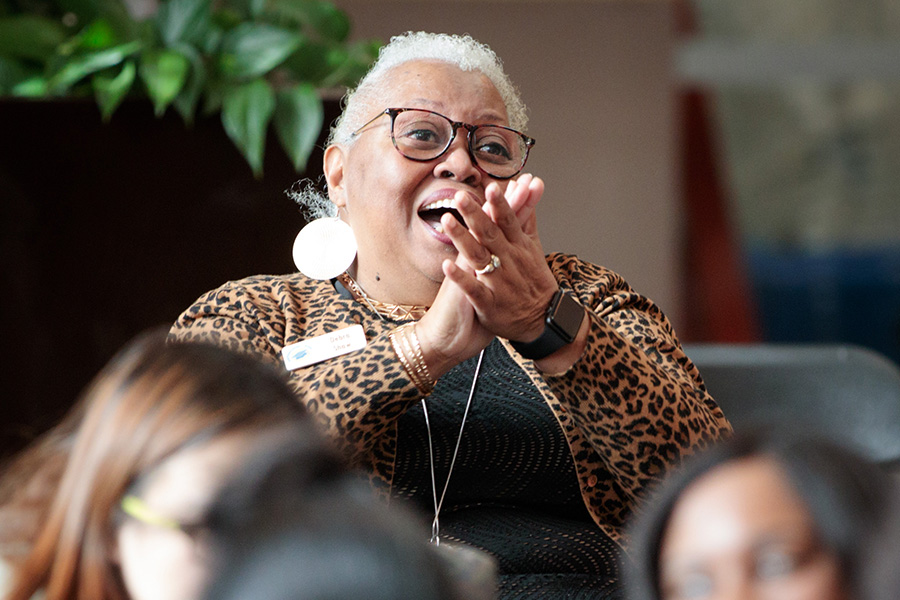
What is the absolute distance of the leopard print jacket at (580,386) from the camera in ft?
4.29

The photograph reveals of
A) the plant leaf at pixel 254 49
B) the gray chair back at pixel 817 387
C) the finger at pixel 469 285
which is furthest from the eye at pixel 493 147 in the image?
the plant leaf at pixel 254 49

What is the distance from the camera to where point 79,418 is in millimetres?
578

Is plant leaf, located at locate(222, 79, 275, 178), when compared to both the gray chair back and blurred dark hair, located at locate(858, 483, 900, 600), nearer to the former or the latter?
the gray chair back

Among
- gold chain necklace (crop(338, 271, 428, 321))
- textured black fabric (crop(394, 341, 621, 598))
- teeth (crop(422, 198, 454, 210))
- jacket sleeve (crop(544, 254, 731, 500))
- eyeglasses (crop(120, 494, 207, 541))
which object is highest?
eyeglasses (crop(120, 494, 207, 541))

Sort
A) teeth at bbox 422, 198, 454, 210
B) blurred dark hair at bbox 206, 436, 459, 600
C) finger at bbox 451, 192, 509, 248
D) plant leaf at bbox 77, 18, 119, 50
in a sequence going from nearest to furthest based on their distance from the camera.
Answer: blurred dark hair at bbox 206, 436, 459, 600, finger at bbox 451, 192, 509, 248, teeth at bbox 422, 198, 454, 210, plant leaf at bbox 77, 18, 119, 50

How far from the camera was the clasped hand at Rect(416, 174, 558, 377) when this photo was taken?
127 cm

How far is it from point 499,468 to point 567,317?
1.12 feet

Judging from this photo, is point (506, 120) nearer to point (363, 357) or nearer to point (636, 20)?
point (363, 357)

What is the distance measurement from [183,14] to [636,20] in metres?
1.96

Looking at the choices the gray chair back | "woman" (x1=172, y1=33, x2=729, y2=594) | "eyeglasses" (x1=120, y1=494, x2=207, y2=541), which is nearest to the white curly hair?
"woman" (x1=172, y1=33, x2=729, y2=594)

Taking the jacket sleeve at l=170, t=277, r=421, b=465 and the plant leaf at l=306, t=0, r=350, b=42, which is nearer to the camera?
the jacket sleeve at l=170, t=277, r=421, b=465

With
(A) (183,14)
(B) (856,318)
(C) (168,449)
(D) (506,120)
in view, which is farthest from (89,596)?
(B) (856,318)

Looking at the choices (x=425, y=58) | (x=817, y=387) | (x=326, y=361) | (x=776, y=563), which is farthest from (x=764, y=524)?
(x=817, y=387)

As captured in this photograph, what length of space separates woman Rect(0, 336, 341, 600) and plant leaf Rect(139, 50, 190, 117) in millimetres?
1977
